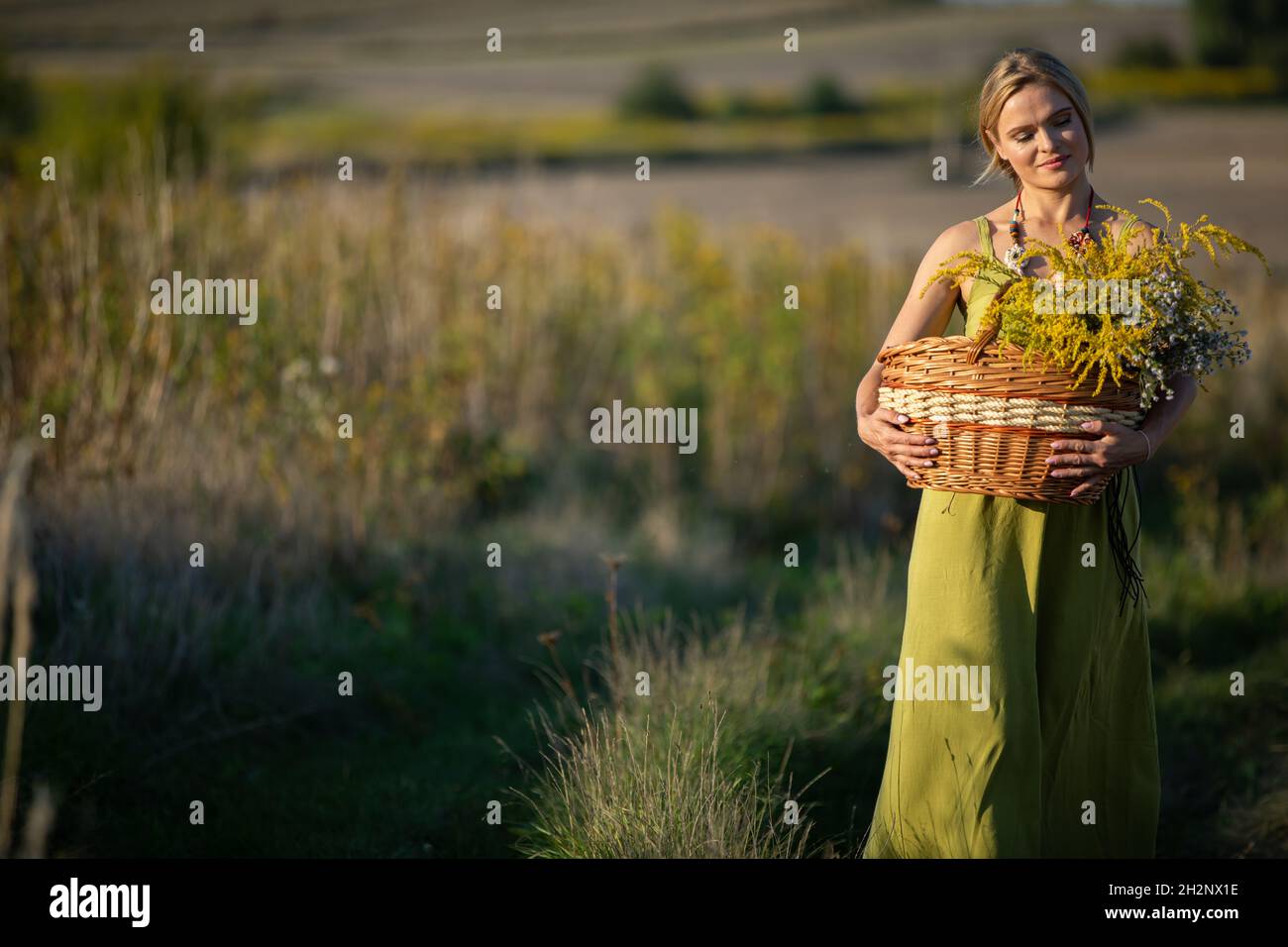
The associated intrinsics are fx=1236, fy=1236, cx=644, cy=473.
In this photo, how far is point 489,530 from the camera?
6.29 metres

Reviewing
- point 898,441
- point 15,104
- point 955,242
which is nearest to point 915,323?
point 955,242

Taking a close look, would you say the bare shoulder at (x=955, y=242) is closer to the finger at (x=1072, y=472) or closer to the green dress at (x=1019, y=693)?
the green dress at (x=1019, y=693)

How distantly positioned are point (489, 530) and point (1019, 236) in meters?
3.82

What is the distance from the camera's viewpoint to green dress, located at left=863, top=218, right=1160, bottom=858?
2900 millimetres

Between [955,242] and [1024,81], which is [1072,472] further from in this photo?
[1024,81]

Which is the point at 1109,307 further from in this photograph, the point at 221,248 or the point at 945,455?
the point at 221,248

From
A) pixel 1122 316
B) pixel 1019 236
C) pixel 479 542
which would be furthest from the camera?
pixel 479 542

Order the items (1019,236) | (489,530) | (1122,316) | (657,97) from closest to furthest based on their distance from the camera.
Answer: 1. (1122,316)
2. (1019,236)
3. (489,530)
4. (657,97)

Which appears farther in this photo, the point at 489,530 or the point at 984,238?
the point at 489,530

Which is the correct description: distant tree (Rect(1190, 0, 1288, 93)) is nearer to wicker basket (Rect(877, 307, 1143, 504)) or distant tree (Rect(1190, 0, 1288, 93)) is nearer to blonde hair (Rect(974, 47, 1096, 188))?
blonde hair (Rect(974, 47, 1096, 188))

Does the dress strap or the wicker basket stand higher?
the dress strap

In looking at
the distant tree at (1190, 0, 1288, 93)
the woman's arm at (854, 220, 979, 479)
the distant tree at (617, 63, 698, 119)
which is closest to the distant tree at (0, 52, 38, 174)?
the woman's arm at (854, 220, 979, 479)

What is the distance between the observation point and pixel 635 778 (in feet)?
10.9
